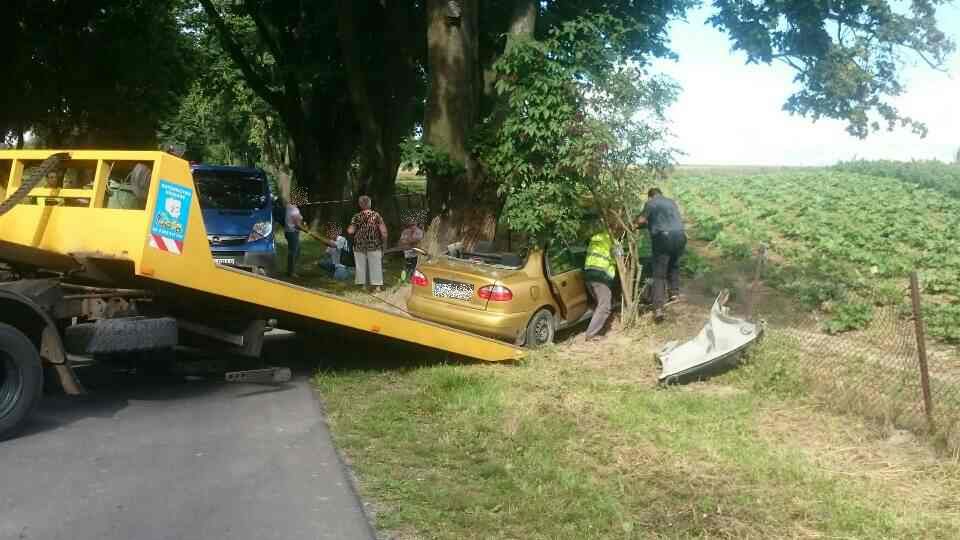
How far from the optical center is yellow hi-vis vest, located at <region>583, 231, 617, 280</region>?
1171 centimetres

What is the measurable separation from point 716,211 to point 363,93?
10.4m

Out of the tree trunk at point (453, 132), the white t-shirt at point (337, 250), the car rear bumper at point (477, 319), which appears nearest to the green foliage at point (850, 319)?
the car rear bumper at point (477, 319)

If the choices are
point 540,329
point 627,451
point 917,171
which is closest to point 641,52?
point 540,329

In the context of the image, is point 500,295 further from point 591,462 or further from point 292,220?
point 292,220

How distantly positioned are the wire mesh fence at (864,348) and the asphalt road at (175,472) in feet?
14.2

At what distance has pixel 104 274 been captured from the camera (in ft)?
24.0

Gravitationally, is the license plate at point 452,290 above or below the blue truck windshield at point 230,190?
below

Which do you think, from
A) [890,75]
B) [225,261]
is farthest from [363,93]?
[890,75]

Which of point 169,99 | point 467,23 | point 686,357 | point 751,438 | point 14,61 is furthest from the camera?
point 169,99

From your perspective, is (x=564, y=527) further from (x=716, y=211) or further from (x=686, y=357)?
(x=716, y=211)

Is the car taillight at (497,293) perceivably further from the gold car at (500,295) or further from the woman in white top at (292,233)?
the woman in white top at (292,233)

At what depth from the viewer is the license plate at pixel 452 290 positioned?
10.9 meters

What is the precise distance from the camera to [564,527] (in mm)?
5227

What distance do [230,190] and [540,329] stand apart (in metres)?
6.84
